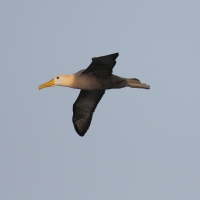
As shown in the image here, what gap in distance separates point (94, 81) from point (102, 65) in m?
0.61

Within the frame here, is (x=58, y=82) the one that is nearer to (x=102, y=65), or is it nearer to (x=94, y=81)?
(x=94, y=81)

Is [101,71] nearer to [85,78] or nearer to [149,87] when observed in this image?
[85,78]

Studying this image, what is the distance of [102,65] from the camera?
64.0ft

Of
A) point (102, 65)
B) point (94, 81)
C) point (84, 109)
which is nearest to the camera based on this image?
point (102, 65)

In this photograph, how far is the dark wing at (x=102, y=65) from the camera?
19039 mm

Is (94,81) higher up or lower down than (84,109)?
higher up

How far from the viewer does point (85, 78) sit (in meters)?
19.9

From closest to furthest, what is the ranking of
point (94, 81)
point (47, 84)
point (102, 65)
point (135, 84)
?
point (102, 65) → point (94, 81) → point (47, 84) → point (135, 84)

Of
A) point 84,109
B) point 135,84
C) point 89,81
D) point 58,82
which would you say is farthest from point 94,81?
point 84,109

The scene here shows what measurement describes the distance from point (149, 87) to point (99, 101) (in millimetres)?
1846

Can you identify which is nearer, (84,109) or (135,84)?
(135,84)

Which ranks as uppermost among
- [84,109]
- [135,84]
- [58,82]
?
[58,82]

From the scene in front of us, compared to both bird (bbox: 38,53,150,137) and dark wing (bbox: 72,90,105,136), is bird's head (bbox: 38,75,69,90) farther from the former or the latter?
dark wing (bbox: 72,90,105,136)

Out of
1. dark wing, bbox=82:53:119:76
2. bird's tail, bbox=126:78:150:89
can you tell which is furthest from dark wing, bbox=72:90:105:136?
dark wing, bbox=82:53:119:76
